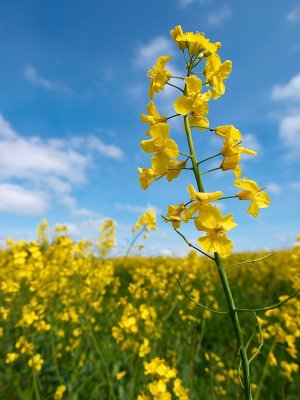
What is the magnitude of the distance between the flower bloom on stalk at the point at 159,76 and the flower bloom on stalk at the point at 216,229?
0.71 metres

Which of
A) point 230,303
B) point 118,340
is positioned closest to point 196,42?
point 230,303

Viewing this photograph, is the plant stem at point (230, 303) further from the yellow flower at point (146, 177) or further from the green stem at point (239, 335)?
the yellow flower at point (146, 177)

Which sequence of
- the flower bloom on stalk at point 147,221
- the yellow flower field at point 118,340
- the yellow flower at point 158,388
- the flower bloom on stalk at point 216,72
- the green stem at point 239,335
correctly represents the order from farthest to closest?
the flower bloom on stalk at point 147,221
the yellow flower field at point 118,340
the yellow flower at point 158,388
the flower bloom on stalk at point 216,72
the green stem at point 239,335

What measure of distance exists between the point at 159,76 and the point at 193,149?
0.46 metres

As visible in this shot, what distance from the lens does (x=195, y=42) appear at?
1736 mm

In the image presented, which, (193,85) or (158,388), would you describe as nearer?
(193,85)

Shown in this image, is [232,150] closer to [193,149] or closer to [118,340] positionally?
[193,149]

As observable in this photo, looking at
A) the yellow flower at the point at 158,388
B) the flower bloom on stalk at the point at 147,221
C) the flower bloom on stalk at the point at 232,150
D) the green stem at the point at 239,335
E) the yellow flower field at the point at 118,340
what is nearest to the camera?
the green stem at the point at 239,335

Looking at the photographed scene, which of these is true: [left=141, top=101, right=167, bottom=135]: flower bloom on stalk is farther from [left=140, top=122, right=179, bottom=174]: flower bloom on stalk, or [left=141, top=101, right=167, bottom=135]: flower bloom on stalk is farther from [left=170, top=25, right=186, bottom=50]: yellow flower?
[left=170, top=25, right=186, bottom=50]: yellow flower

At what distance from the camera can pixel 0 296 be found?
638 centimetres

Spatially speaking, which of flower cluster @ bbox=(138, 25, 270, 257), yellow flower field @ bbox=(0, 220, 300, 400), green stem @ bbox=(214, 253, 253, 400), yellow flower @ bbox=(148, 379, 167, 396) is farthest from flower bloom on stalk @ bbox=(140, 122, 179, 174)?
yellow flower @ bbox=(148, 379, 167, 396)

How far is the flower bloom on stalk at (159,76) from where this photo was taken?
177 centimetres

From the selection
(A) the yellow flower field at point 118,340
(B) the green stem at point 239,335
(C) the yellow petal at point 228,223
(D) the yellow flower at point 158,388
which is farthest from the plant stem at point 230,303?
(D) the yellow flower at point 158,388

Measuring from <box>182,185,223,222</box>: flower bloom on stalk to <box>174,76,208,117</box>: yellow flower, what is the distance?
366 millimetres
